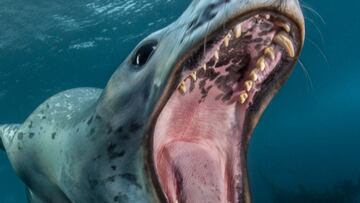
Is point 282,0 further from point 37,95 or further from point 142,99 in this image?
point 37,95

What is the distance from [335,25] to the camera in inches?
1166

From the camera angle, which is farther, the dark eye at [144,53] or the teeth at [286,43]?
the dark eye at [144,53]

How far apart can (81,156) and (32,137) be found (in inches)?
51.9

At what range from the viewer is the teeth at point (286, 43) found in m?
2.85

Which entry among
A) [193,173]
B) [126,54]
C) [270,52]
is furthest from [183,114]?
[126,54]

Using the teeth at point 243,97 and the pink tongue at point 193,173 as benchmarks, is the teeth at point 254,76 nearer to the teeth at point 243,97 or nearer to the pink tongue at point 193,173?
the teeth at point 243,97

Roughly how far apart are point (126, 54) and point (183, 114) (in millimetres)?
20166

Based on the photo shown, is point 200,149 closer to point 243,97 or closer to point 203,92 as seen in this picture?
point 203,92

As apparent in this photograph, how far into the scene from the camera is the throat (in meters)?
3.31

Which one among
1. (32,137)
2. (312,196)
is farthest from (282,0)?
(312,196)

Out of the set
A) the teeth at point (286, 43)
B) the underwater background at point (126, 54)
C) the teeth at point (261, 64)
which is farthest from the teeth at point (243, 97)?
the underwater background at point (126, 54)

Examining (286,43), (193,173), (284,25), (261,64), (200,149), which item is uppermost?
(284,25)

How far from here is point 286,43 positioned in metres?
2.86

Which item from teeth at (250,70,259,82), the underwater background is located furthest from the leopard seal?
the underwater background
